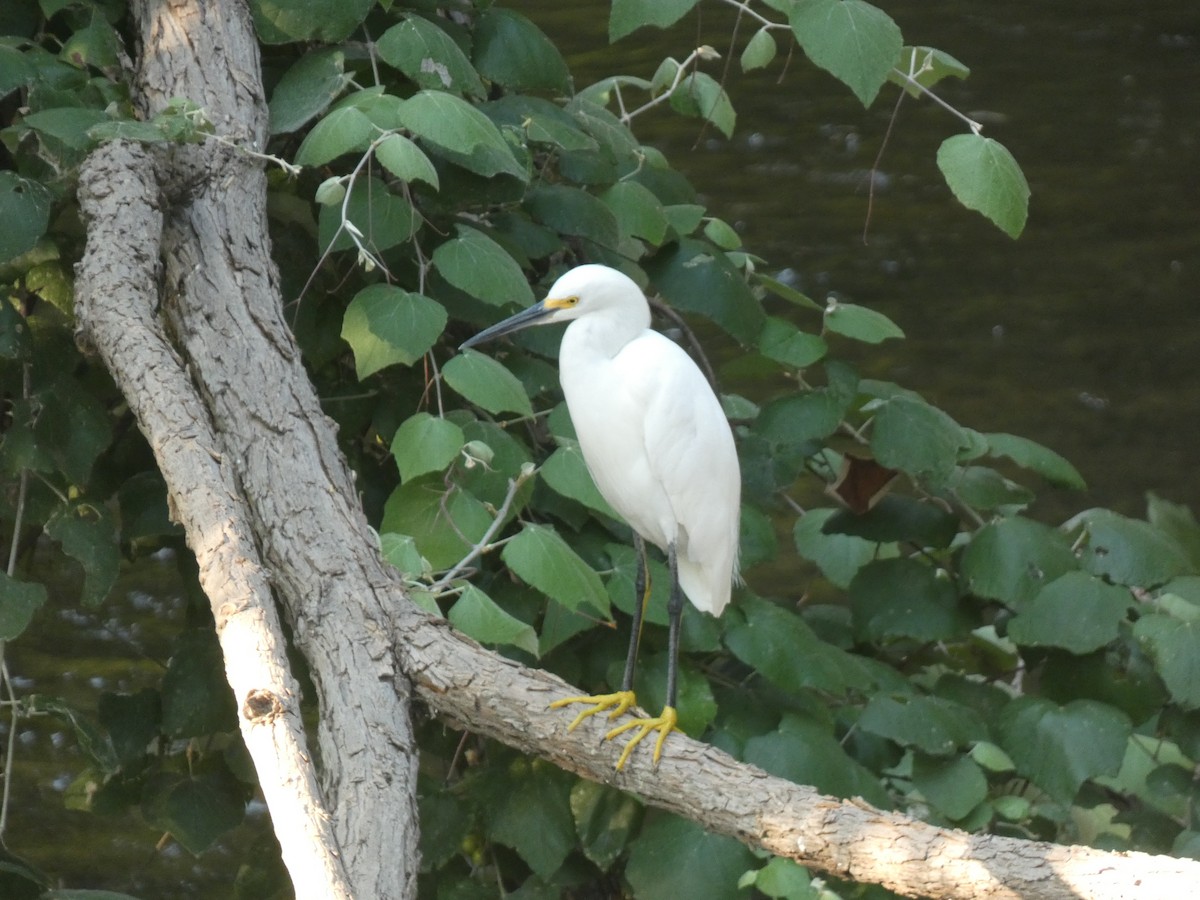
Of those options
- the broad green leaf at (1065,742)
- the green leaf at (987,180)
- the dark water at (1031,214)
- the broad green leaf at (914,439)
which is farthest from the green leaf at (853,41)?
the dark water at (1031,214)

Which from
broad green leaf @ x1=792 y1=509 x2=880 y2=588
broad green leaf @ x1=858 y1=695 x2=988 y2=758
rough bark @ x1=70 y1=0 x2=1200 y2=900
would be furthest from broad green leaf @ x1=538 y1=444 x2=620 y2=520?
broad green leaf @ x1=792 y1=509 x2=880 y2=588

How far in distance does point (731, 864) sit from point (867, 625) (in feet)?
1.80

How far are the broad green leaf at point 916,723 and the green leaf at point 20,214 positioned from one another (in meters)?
1.10

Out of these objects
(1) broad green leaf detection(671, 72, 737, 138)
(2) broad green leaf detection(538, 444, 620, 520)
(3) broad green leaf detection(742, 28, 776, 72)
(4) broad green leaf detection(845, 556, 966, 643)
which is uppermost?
(3) broad green leaf detection(742, 28, 776, 72)

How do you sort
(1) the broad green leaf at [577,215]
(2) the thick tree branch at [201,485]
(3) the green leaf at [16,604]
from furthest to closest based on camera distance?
(1) the broad green leaf at [577,215]
(3) the green leaf at [16,604]
(2) the thick tree branch at [201,485]

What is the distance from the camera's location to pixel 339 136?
1.31 m

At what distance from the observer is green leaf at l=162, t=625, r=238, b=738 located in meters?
1.53

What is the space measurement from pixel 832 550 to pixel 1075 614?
59 cm

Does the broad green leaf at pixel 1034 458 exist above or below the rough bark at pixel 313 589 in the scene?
below

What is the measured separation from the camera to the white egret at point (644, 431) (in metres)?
1.45

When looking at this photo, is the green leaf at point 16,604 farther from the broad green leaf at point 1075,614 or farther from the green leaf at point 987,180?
the broad green leaf at point 1075,614

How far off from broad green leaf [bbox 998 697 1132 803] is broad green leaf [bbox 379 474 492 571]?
2.68 ft

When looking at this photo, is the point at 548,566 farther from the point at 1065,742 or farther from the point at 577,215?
the point at 1065,742

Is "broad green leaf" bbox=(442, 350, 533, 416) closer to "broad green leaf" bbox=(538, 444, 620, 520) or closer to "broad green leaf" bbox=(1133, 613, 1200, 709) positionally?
"broad green leaf" bbox=(538, 444, 620, 520)
